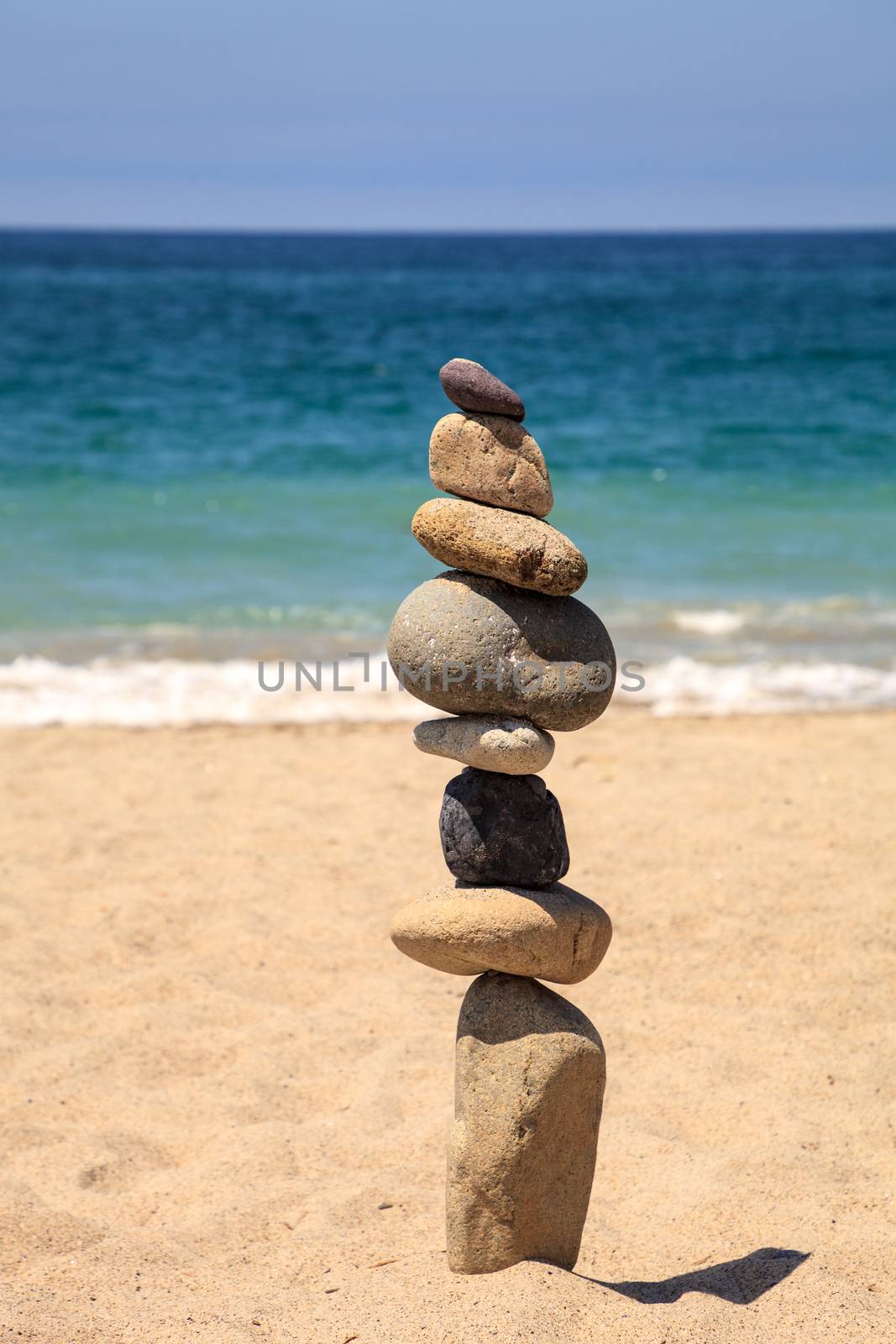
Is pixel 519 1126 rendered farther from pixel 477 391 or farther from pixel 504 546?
pixel 477 391

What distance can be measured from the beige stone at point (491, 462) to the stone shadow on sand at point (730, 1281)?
2118 millimetres

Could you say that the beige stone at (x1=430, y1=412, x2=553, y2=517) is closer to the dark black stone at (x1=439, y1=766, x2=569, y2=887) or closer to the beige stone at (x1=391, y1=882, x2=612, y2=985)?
the dark black stone at (x1=439, y1=766, x2=569, y2=887)

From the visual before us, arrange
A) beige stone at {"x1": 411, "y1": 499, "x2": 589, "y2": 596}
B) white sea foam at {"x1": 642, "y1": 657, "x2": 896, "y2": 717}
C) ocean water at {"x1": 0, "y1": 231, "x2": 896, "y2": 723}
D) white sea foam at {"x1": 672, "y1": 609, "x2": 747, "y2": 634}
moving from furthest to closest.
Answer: white sea foam at {"x1": 672, "y1": 609, "x2": 747, "y2": 634} → ocean water at {"x1": 0, "y1": 231, "x2": 896, "y2": 723} → white sea foam at {"x1": 642, "y1": 657, "x2": 896, "y2": 717} → beige stone at {"x1": 411, "y1": 499, "x2": 589, "y2": 596}

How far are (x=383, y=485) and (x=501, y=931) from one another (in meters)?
13.2

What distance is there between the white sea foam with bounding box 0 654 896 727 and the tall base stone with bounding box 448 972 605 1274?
5000mm

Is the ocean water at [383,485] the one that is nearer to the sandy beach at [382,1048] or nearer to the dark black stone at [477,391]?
the sandy beach at [382,1048]

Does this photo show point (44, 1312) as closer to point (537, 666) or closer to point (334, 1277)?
point (334, 1277)

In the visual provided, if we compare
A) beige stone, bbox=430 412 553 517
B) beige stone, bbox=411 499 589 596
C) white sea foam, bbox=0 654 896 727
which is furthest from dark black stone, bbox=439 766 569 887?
white sea foam, bbox=0 654 896 727

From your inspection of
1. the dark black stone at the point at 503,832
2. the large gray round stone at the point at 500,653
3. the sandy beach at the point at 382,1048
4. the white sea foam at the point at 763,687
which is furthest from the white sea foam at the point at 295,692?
the large gray round stone at the point at 500,653

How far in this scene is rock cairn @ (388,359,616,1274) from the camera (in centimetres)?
346

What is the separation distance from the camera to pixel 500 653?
345 cm

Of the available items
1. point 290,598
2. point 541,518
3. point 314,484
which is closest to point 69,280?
point 314,484

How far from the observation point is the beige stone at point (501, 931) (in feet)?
11.5

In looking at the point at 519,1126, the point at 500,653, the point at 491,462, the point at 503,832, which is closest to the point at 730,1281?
the point at 519,1126
